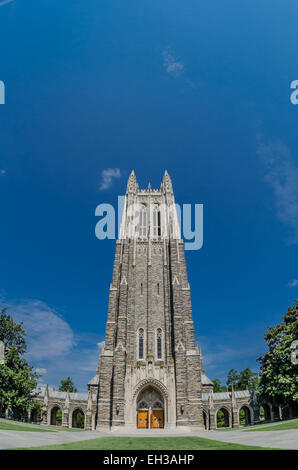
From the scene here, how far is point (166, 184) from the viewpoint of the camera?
139 feet

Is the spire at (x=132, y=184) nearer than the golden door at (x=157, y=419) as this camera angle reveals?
No

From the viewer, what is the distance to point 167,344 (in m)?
29.8

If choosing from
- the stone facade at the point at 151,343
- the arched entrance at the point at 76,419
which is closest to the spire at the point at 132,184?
the stone facade at the point at 151,343

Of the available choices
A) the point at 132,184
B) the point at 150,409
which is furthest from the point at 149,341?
the point at 132,184

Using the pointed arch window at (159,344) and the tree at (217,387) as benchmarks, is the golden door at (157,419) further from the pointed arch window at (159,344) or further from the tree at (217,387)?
the tree at (217,387)

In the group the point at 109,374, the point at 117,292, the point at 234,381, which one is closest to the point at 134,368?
the point at 109,374

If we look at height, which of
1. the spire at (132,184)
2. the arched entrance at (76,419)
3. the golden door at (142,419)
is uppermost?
the spire at (132,184)

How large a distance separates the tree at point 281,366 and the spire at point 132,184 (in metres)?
24.2

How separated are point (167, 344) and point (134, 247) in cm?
1156

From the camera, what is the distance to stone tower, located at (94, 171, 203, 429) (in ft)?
86.6

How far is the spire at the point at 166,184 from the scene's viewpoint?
41781 mm

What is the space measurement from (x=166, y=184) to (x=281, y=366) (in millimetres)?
26490

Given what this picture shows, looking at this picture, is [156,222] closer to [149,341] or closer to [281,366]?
[149,341]
